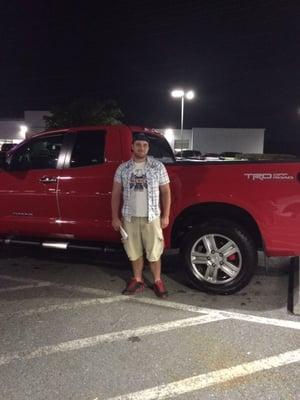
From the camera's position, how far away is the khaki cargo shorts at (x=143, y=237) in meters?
4.58

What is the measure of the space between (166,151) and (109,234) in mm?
1549

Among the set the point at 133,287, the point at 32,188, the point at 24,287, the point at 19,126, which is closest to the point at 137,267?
the point at 133,287

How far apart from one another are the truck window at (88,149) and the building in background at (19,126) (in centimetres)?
4613

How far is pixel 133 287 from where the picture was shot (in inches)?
191

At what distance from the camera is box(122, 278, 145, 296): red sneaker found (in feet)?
15.9

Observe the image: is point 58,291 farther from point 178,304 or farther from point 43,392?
point 43,392

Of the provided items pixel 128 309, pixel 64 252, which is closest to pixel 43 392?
pixel 128 309

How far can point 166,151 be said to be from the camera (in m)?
5.98

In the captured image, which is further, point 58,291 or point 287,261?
point 287,261

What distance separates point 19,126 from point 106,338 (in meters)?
50.6

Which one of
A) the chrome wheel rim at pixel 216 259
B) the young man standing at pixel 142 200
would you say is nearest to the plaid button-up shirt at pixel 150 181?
the young man standing at pixel 142 200

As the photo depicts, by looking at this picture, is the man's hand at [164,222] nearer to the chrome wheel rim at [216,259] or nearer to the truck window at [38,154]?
the chrome wheel rim at [216,259]

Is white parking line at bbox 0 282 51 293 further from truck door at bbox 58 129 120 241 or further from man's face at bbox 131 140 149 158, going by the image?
man's face at bbox 131 140 149 158

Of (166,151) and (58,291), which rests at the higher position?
(166,151)
